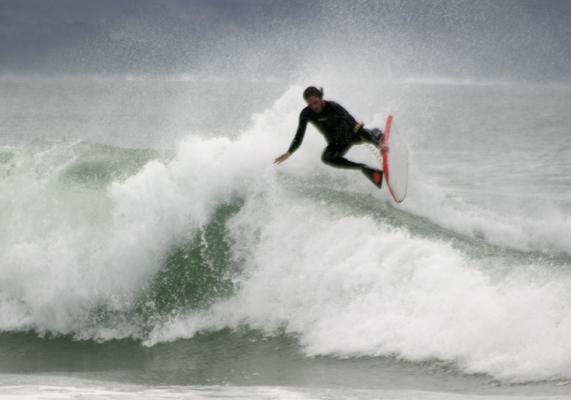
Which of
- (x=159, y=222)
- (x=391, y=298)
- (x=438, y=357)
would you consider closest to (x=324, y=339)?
(x=391, y=298)

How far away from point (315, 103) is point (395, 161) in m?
1.47

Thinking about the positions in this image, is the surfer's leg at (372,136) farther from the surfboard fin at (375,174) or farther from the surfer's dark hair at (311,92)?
the surfer's dark hair at (311,92)

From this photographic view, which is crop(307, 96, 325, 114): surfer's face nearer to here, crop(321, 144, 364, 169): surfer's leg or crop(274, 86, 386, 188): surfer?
crop(274, 86, 386, 188): surfer

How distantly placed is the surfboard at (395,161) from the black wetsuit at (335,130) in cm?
29

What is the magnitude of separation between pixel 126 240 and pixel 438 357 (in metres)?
4.85

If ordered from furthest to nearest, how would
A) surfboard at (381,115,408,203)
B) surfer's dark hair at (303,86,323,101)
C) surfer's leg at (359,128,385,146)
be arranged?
surfboard at (381,115,408,203) < surfer's leg at (359,128,385,146) < surfer's dark hair at (303,86,323,101)

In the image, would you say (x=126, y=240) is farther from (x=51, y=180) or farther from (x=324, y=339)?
(x=324, y=339)

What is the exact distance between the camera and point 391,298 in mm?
9008

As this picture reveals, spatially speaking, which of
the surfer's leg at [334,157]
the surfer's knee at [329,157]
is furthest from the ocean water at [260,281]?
the surfer's knee at [329,157]

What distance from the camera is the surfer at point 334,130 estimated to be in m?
9.16

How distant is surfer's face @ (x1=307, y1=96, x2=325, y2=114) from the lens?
9037mm

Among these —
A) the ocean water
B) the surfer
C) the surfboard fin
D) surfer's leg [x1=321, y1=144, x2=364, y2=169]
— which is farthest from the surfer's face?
the ocean water

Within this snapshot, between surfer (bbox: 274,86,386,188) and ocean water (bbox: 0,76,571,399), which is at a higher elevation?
surfer (bbox: 274,86,386,188)

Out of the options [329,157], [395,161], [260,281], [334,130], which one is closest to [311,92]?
[334,130]
